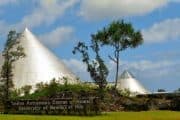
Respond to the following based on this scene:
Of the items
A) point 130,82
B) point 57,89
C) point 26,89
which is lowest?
point 57,89

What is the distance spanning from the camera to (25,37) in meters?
82.3

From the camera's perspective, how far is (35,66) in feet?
265

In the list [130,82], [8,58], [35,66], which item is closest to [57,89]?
[8,58]

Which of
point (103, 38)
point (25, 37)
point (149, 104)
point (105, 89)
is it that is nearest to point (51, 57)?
point (25, 37)

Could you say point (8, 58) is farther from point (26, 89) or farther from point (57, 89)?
point (26, 89)

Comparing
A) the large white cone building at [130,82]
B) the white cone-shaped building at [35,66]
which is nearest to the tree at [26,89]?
the white cone-shaped building at [35,66]

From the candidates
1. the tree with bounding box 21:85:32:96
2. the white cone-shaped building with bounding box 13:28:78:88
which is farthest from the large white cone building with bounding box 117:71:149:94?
the tree with bounding box 21:85:32:96

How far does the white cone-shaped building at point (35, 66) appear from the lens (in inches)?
3083

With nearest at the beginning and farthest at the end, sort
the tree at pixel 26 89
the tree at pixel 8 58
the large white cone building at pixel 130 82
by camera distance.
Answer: the tree at pixel 8 58
the tree at pixel 26 89
the large white cone building at pixel 130 82

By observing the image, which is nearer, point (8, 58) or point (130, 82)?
point (8, 58)

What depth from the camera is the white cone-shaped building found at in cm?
7831

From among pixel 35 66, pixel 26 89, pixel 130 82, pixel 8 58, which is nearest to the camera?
pixel 8 58

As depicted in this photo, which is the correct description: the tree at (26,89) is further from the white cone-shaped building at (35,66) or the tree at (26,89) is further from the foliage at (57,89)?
the foliage at (57,89)

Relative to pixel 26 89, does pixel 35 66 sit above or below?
above
